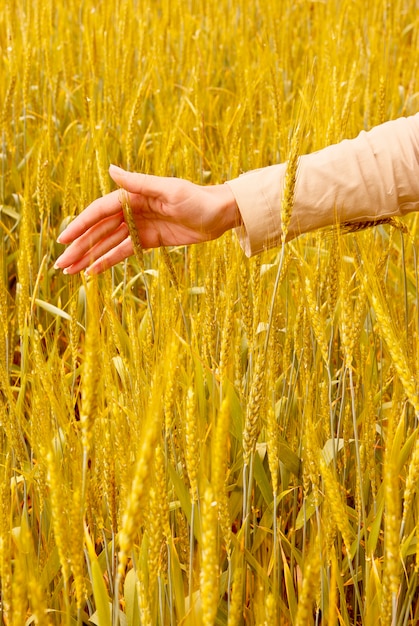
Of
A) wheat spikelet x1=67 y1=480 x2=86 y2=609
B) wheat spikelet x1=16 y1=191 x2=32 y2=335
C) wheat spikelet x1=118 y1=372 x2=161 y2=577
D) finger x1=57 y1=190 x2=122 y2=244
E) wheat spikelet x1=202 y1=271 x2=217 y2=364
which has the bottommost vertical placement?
wheat spikelet x1=67 y1=480 x2=86 y2=609

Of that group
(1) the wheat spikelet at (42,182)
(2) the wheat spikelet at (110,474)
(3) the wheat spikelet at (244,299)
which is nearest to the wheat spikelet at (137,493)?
(2) the wheat spikelet at (110,474)

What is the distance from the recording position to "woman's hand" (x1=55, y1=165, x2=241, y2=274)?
36.2 inches

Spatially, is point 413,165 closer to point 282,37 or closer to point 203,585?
point 203,585

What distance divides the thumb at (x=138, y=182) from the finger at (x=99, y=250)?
0.07 metres

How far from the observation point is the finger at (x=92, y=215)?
0.92m

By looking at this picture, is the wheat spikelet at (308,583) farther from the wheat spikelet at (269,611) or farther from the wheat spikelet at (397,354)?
the wheat spikelet at (397,354)

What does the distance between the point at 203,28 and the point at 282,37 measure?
0.44m

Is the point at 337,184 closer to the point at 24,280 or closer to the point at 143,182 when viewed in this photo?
the point at 143,182

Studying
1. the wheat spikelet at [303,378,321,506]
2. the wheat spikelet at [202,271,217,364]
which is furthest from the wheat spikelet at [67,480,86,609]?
the wheat spikelet at [202,271,217,364]

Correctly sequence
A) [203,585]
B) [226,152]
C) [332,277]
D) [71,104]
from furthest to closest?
[71,104] < [226,152] < [332,277] < [203,585]

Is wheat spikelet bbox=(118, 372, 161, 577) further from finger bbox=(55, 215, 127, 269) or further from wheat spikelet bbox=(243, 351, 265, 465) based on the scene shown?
finger bbox=(55, 215, 127, 269)

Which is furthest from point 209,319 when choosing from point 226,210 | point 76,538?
point 76,538

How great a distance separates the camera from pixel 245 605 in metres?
0.85

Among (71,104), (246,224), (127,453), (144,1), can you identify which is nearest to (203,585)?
(127,453)
